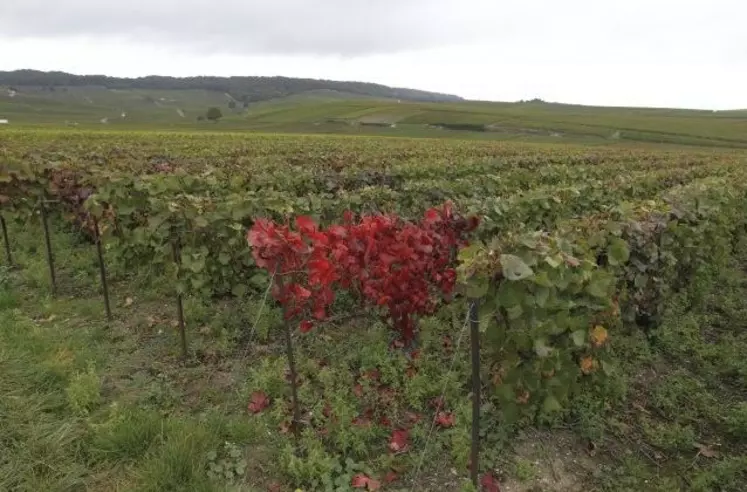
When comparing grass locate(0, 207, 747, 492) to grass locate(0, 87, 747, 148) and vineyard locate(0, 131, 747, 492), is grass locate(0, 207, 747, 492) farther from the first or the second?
grass locate(0, 87, 747, 148)

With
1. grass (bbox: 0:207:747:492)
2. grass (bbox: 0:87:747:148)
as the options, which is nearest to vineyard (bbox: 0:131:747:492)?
grass (bbox: 0:207:747:492)

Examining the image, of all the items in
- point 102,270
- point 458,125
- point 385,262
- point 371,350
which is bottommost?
point 371,350

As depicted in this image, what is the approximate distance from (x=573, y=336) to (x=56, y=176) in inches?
303

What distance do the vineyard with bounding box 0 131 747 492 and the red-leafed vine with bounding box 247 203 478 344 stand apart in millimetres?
22

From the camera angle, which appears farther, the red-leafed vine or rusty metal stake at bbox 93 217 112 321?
rusty metal stake at bbox 93 217 112 321

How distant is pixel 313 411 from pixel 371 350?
42.4 inches

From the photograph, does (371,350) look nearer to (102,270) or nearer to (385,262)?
(385,262)

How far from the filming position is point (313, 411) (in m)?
4.67

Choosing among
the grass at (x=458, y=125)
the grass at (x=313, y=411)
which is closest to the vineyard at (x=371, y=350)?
the grass at (x=313, y=411)

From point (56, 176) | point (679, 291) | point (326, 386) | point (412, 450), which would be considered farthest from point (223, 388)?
Answer: point (679, 291)

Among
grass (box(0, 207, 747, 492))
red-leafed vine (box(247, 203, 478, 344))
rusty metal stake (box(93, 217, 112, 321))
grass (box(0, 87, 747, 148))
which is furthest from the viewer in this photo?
grass (box(0, 87, 747, 148))

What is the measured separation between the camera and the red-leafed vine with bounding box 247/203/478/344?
16.0 feet

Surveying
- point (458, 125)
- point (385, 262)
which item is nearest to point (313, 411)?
point (385, 262)

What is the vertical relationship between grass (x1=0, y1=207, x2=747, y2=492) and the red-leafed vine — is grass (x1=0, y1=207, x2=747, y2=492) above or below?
below
